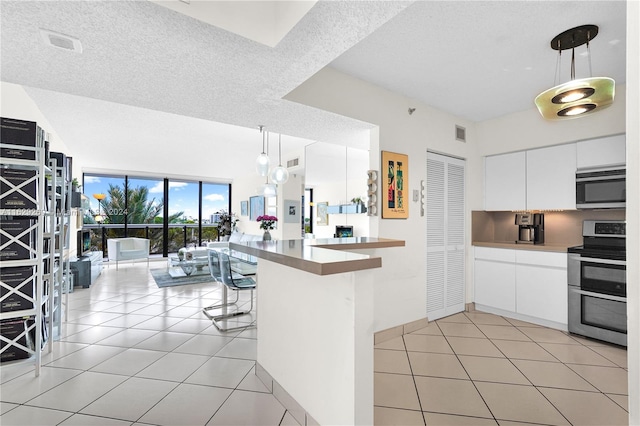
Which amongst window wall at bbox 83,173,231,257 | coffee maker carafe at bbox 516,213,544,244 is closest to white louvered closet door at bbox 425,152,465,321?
coffee maker carafe at bbox 516,213,544,244

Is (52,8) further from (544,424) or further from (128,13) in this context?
(544,424)

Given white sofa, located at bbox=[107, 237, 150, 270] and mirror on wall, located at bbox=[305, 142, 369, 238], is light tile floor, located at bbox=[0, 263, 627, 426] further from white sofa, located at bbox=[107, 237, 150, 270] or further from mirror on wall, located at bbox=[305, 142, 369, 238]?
white sofa, located at bbox=[107, 237, 150, 270]

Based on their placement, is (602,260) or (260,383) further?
(602,260)

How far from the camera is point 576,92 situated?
2.19 metres

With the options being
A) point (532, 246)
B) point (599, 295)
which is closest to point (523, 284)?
point (532, 246)

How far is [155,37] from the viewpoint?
69.2 inches

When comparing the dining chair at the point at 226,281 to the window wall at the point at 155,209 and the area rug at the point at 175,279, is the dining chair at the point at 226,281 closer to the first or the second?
the area rug at the point at 175,279

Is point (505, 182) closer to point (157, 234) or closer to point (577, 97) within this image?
point (577, 97)

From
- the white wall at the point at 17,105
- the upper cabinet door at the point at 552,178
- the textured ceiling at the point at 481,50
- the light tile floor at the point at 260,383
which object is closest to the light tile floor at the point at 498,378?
the light tile floor at the point at 260,383

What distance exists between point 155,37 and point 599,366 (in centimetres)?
420

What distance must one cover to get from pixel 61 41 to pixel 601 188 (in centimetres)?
485

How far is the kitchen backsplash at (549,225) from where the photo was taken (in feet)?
11.8

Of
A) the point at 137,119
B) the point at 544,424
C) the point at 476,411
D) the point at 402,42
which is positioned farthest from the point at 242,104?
the point at 544,424

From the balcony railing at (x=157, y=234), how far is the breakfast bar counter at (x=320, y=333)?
770cm
